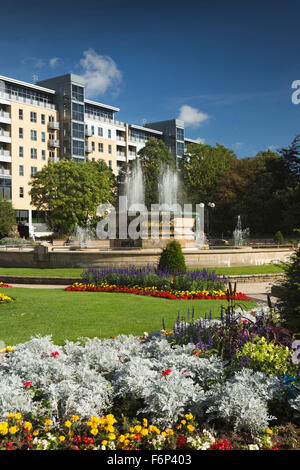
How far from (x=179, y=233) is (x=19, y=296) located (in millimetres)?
13979

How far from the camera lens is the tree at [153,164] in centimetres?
5966

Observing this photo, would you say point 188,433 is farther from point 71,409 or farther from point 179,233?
point 179,233

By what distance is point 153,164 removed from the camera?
61.9m

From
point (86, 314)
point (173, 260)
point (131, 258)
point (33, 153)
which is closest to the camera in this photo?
point (86, 314)

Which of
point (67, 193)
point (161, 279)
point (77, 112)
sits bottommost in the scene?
point (161, 279)

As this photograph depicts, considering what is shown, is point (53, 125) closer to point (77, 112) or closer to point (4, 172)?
point (77, 112)

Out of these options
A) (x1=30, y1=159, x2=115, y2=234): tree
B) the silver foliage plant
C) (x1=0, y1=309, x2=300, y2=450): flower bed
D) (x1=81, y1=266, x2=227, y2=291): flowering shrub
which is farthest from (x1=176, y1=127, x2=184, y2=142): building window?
the silver foliage plant

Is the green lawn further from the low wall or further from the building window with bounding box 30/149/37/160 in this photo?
the building window with bounding box 30/149/37/160

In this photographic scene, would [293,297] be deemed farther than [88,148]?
No

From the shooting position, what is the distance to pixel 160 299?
12.2m

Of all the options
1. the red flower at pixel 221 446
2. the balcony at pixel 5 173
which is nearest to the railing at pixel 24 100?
the balcony at pixel 5 173

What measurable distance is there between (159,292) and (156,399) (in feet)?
29.1

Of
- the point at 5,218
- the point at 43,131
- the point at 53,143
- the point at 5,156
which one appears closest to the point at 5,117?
the point at 5,156

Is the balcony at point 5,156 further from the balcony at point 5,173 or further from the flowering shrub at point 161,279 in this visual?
the flowering shrub at point 161,279
